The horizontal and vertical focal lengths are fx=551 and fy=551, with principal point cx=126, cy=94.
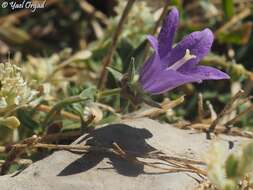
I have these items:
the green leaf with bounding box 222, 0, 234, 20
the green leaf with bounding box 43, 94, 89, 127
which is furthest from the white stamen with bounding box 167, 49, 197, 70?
the green leaf with bounding box 222, 0, 234, 20

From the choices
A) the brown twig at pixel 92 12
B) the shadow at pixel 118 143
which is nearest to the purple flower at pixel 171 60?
the shadow at pixel 118 143

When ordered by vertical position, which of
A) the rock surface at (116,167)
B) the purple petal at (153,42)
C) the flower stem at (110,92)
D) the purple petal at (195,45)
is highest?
the purple petal at (153,42)

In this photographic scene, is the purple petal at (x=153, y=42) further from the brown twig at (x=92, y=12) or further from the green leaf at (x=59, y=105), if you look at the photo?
the brown twig at (x=92, y=12)

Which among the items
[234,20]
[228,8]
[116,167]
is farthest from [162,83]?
[234,20]

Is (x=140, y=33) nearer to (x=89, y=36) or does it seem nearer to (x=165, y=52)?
(x=89, y=36)

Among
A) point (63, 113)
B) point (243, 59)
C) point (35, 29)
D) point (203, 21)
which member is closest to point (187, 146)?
point (63, 113)

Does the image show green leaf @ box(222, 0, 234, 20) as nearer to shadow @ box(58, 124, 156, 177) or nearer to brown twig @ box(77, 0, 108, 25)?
brown twig @ box(77, 0, 108, 25)
